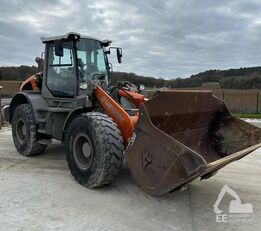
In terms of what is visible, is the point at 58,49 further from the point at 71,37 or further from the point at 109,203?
the point at 109,203

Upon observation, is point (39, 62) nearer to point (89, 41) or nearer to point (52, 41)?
point (52, 41)

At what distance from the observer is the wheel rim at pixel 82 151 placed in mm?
5195

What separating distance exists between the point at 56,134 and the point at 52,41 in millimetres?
1738

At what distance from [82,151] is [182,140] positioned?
5.06ft

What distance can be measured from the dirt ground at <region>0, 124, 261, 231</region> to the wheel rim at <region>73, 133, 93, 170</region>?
33cm

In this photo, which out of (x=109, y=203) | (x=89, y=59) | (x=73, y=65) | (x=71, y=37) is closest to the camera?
(x=109, y=203)

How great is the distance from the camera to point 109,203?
4602mm

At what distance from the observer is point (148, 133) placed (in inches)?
170

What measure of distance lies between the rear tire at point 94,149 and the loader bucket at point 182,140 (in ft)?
1.26

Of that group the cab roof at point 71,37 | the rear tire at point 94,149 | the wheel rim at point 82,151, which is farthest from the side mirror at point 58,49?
the wheel rim at point 82,151

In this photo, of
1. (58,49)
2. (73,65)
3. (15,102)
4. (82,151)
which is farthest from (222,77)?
(82,151)

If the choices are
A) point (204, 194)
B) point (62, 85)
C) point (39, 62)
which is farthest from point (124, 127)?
point (39, 62)

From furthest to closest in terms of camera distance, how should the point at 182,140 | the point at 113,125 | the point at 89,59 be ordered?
the point at 89,59 < the point at 182,140 < the point at 113,125

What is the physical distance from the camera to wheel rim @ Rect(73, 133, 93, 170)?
5195 millimetres
